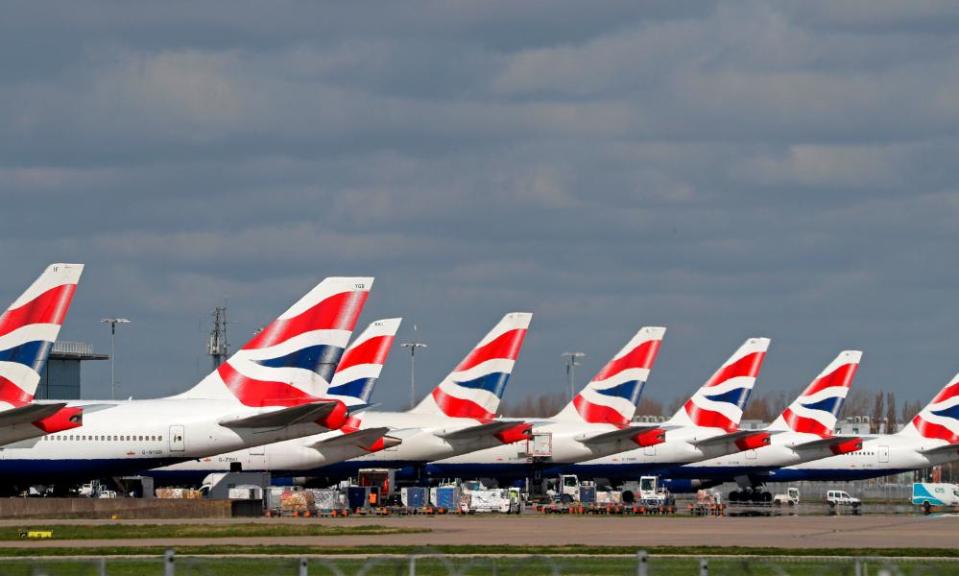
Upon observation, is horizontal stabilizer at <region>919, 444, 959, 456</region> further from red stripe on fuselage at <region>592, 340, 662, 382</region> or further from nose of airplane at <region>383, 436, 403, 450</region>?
nose of airplane at <region>383, 436, 403, 450</region>

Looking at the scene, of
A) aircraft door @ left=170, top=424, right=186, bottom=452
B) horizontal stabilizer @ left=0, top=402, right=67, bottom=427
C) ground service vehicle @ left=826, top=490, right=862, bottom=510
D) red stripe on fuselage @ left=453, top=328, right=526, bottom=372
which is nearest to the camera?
horizontal stabilizer @ left=0, top=402, right=67, bottom=427

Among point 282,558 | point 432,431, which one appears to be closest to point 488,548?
point 282,558

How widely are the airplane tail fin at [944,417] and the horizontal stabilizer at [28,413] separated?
81440 mm

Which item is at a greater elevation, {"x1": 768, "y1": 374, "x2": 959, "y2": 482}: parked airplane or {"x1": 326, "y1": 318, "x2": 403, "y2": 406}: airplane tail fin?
{"x1": 326, "y1": 318, "x2": 403, "y2": 406}: airplane tail fin

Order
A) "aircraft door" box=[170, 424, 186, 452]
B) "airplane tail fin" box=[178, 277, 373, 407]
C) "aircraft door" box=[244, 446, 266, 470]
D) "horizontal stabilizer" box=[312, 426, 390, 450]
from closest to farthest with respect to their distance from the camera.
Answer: "aircraft door" box=[170, 424, 186, 452]
"airplane tail fin" box=[178, 277, 373, 407]
"aircraft door" box=[244, 446, 266, 470]
"horizontal stabilizer" box=[312, 426, 390, 450]

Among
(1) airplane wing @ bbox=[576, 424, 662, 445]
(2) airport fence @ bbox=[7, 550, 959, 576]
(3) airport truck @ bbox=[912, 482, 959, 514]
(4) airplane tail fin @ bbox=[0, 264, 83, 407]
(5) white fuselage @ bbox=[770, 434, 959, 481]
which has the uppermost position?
(4) airplane tail fin @ bbox=[0, 264, 83, 407]

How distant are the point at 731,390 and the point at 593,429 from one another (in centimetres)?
1556

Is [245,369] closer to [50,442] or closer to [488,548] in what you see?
[50,442]

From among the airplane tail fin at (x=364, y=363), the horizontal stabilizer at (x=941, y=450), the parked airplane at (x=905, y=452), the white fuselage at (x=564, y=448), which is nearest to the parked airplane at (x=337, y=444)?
the airplane tail fin at (x=364, y=363)

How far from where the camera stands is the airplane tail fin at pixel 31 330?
53750 millimetres

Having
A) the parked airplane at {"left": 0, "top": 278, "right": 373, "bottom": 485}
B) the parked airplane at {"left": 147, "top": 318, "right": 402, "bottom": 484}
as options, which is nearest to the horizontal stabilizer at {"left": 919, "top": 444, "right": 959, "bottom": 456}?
the parked airplane at {"left": 147, "top": 318, "right": 402, "bottom": 484}

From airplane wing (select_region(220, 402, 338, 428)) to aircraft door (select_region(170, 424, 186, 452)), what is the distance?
171 cm

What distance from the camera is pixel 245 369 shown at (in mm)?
64688

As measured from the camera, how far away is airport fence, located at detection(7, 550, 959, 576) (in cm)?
3528
